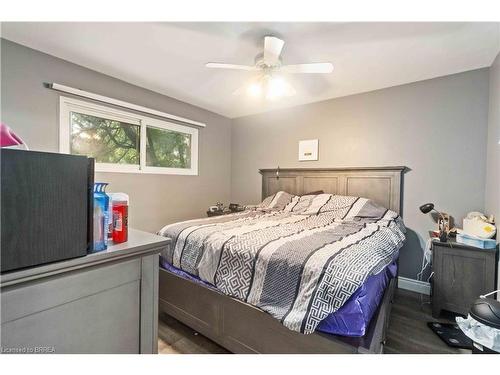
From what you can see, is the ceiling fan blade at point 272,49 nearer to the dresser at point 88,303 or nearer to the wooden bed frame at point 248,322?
the dresser at point 88,303

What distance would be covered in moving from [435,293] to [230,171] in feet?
10.6

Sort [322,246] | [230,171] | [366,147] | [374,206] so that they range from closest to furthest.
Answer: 1. [322,246]
2. [374,206]
3. [366,147]
4. [230,171]

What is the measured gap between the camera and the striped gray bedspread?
1178mm

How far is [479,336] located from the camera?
122cm

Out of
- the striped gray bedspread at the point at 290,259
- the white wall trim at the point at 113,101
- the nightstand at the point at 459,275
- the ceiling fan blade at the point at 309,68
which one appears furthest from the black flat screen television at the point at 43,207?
the nightstand at the point at 459,275

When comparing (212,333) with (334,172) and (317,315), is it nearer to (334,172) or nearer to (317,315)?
(317,315)

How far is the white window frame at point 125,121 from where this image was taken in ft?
7.47

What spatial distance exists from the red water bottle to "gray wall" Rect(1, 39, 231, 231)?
205 cm

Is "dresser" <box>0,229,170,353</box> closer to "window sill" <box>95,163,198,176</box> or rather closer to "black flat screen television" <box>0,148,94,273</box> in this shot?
"black flat screen television" <box>0,148,94,273</box>

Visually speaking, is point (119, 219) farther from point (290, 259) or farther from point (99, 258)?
point (290, 259)

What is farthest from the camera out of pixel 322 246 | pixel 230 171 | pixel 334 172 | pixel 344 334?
pixel 230 171

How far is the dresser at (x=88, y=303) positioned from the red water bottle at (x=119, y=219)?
0.04m
